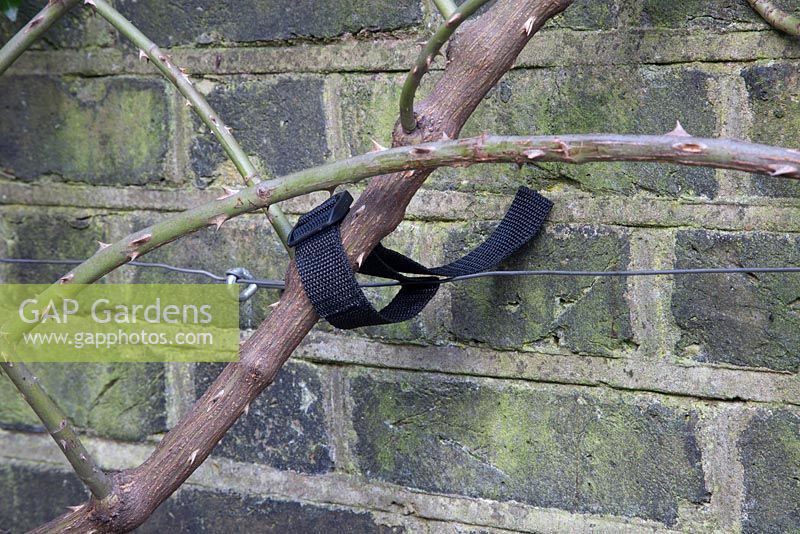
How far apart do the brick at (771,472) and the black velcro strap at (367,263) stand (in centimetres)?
38

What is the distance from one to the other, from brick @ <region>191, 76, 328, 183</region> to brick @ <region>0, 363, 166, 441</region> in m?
0.41

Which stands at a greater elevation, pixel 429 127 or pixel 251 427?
pixel 429 127

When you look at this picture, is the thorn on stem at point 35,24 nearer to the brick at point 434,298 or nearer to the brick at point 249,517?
the brick at point 434,298

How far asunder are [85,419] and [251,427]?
12.9 inches

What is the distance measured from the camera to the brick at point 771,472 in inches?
43.4

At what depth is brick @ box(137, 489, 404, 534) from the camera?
53.3 inches

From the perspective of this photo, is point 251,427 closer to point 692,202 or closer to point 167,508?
point 167,508

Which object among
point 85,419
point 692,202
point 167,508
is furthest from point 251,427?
point 692,202

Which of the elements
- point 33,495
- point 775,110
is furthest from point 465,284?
point 33,495

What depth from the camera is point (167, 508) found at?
4.81ft

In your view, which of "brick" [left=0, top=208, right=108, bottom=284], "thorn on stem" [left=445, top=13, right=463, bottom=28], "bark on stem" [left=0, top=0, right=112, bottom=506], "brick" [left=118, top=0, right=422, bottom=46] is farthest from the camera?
"brick" [left=0, top=208, right=108, bottom=284]

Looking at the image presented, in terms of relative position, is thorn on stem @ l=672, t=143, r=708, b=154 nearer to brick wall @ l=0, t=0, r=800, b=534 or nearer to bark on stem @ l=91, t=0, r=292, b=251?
brick wall @ l=0, t=0, r=800, b=534

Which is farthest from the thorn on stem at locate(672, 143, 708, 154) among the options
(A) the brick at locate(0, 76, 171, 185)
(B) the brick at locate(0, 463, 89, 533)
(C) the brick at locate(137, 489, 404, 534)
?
(B) the brick at locate(0, 463, 89, 533)

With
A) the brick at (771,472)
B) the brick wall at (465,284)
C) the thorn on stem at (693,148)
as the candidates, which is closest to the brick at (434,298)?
the brick wall at (465,284)
